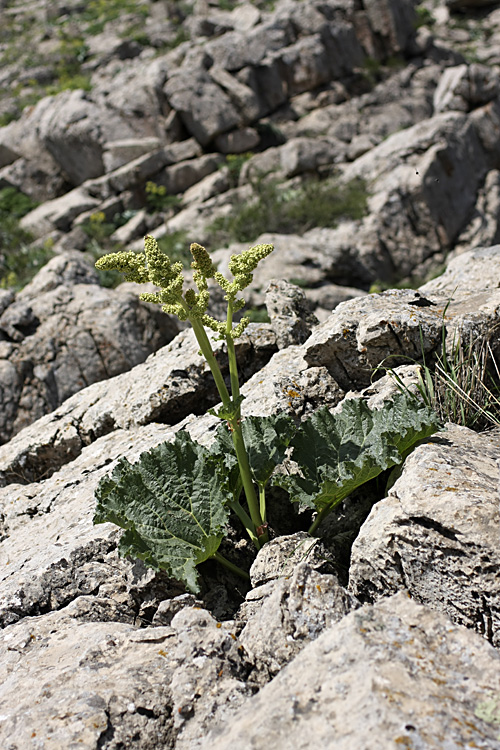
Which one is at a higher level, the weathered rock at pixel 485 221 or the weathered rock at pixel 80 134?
the weathered rock at pixel 80 134

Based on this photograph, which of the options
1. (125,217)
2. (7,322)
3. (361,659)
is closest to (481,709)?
(361,659)

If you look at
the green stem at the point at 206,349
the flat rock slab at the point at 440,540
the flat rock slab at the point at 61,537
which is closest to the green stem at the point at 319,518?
the flat rock slab at the point at 440,540

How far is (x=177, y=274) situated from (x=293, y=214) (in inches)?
511

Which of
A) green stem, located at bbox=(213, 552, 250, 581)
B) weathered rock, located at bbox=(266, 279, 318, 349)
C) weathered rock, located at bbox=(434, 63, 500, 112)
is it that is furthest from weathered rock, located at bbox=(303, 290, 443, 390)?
weathered rock, located at bbox=(434, 63, 500, 112)

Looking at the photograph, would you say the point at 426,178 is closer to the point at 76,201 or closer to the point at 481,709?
the point at 76,201

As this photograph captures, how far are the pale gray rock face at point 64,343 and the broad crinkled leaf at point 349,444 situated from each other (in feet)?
16.9

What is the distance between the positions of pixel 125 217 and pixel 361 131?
10.0 metres

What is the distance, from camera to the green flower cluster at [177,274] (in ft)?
9.11

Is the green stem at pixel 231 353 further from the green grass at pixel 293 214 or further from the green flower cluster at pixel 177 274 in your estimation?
the green grass at pixel 293 214

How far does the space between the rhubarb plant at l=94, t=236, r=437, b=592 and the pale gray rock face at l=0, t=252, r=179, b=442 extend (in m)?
4.60

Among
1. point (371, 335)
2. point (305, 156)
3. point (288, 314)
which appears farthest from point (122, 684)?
point (305, 156)

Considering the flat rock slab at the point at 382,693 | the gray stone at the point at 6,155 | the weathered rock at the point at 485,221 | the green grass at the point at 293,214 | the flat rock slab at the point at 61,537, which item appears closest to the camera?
the flat rock slab at the point at 382,693

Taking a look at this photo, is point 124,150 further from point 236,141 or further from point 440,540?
point 440,540

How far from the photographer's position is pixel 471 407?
3924 millimetres
